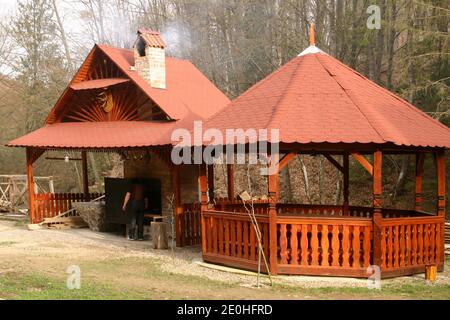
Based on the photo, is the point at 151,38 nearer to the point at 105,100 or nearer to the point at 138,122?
the point at 105,100

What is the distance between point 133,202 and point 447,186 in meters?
10.6

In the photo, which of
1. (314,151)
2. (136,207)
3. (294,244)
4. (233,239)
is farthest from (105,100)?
(294,244)

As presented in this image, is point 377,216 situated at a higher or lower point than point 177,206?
higher

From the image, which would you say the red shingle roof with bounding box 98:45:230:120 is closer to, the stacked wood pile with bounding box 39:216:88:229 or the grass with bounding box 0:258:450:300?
the stacked wood pile with bounding box 39:216:88:229

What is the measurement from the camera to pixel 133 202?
15.0 meters

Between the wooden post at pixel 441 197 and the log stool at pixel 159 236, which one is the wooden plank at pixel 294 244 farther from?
the log stool at pixel 159 236

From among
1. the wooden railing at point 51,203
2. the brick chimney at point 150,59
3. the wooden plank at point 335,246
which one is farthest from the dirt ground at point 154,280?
the brick chimney at point 150,59

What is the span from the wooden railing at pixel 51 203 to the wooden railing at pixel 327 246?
1078cm

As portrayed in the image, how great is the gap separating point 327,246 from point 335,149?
2102 mm

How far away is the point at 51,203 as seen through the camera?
18391 mm

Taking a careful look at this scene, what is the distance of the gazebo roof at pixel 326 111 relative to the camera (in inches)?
385

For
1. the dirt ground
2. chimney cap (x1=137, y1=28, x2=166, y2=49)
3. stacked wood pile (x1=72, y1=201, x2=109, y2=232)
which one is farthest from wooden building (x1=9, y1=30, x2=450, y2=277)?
stacked wood pile (x1=72, y1=201, x2=109, y2=232)

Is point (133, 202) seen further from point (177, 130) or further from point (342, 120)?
point (342, 120)

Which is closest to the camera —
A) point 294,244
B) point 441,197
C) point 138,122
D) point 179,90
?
point 294,244
